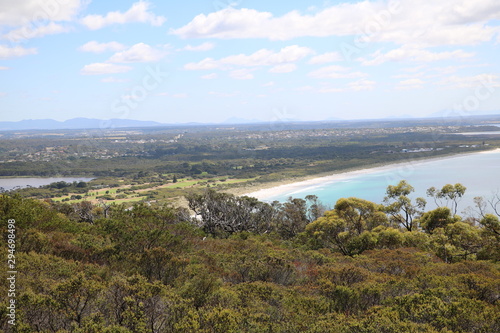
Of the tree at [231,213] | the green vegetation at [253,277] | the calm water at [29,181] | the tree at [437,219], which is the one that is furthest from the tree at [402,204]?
the calm water at [29,181]

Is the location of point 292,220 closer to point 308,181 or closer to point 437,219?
point 437,219

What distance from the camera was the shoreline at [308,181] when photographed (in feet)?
209

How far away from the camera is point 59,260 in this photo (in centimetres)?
1298

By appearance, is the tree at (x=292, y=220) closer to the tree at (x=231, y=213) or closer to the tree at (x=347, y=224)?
the tree at (x=231, y=213)

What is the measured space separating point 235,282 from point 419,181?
56870 mm

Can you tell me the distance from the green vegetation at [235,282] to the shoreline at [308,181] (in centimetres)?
3976

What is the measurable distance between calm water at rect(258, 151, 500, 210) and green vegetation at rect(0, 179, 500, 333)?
30.9 metres

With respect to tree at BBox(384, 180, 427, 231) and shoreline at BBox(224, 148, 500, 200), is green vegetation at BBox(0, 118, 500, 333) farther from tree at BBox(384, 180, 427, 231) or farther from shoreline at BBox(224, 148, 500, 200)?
shoreline at BBox(224, 148, 500, 200)

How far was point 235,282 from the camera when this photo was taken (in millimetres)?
14445

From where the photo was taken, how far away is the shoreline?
63828 mm

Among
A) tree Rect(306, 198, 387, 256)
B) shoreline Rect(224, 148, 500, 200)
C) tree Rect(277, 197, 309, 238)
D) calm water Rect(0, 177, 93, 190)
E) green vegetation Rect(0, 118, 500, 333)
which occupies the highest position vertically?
green vegetation Rect(0, 118, 500, 333)

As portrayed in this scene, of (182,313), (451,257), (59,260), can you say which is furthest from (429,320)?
(59,260)

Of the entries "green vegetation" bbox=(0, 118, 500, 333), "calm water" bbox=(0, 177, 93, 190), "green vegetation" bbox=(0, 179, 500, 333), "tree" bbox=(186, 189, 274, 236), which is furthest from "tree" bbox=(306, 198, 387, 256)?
"calm water" bbox=(0, 177, 93, 190)

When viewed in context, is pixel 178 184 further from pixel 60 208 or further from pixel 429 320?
pixel 429 320
